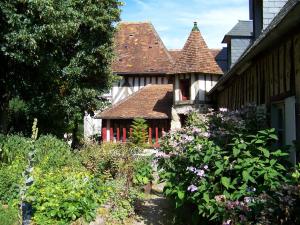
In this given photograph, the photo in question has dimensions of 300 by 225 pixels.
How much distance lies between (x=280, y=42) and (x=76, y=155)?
683 cm

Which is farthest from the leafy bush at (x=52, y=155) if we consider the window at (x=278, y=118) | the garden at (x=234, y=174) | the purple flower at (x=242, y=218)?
the purple flower at (x=242, y=218)

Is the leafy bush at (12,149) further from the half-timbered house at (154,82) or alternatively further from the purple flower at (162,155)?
the half-timbered house at (154,82)

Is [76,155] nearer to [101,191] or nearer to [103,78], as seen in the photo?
[101,191]

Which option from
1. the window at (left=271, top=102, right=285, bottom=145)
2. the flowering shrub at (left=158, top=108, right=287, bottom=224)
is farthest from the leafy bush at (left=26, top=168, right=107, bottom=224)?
the window at (left=271, top=102, right=285, bottom=145)

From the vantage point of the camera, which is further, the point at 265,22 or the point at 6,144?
the point at 6,144

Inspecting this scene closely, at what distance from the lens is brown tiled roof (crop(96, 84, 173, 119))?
22452 mm

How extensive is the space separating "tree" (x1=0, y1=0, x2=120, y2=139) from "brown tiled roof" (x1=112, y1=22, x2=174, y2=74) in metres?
7.36

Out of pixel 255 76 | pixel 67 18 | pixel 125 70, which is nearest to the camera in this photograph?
pixel 255 76

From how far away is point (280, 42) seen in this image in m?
6.62

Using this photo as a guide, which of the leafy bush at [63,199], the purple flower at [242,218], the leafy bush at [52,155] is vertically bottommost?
the leafy bush at [63,199]

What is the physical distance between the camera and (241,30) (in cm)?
1501

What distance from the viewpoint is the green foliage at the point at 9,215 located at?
6684 millimetres

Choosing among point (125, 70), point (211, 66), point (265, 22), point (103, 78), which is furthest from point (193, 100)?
point (265, 22)

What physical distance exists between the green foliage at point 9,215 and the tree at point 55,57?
466 centimetres
